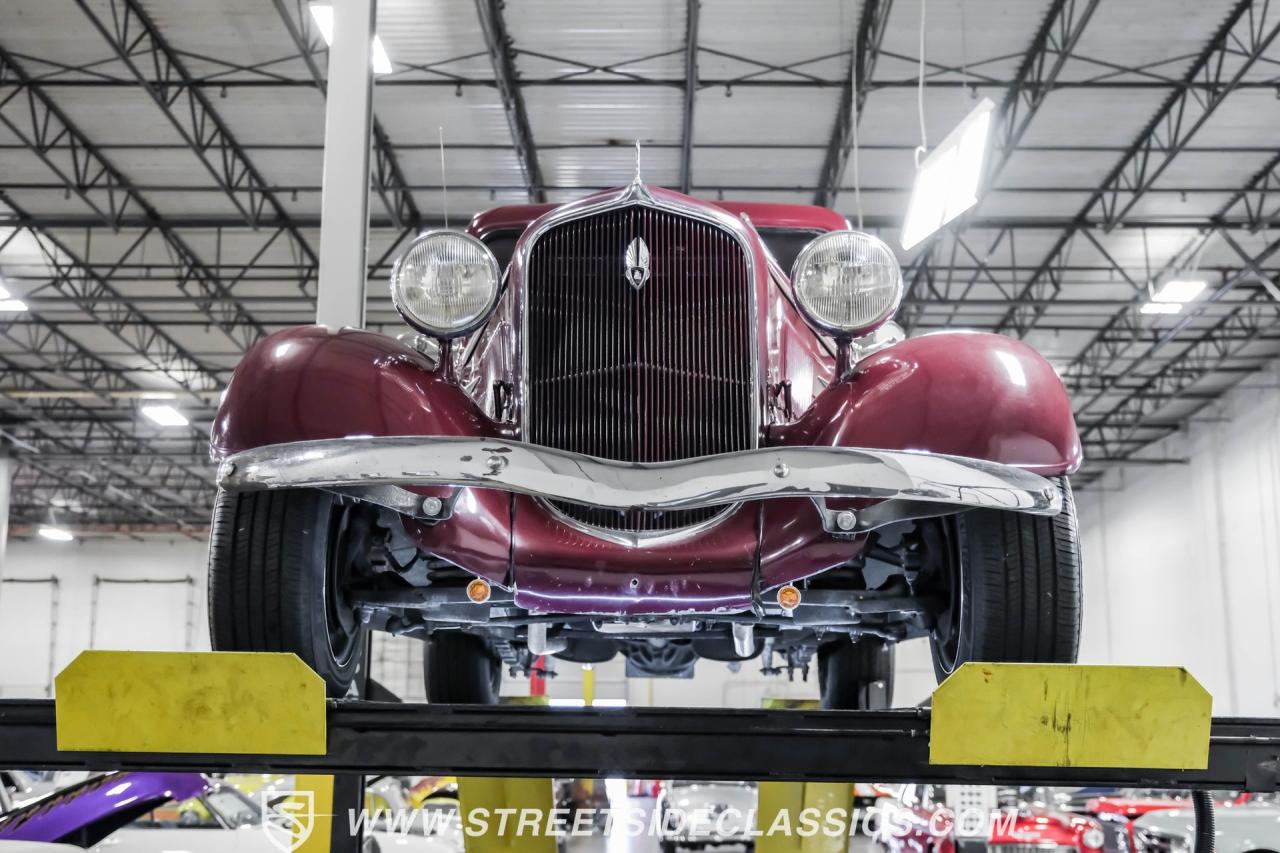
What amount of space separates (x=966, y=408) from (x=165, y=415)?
22.7 m

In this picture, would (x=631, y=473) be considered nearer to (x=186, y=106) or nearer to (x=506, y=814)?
(x=506, y=814)

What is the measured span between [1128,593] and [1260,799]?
17.5 m

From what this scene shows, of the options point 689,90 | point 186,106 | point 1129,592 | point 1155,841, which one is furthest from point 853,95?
point 1129,592

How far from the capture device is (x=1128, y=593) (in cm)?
2619

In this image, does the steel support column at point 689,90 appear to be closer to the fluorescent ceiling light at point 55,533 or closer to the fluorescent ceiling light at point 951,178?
the fluorescent ceiling light at point 951,178

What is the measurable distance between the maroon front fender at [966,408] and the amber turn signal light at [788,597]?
0.41 metres

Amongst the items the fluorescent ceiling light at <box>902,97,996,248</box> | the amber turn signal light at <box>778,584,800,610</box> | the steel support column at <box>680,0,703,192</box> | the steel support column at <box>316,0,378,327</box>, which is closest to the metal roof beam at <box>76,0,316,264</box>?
the steel support column at <box>680,0,703,192</box>

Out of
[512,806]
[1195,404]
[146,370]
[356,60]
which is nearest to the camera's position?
[512,806]

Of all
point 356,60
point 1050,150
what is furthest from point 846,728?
point 1050,150

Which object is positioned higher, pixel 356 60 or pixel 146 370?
pixel 146 370

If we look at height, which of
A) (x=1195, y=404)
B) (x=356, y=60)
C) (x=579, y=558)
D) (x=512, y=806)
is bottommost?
(x=512, y=806)

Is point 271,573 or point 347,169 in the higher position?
point 347,169

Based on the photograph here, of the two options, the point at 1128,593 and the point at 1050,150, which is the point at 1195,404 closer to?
the point at 1128,593

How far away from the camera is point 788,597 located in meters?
3.05
